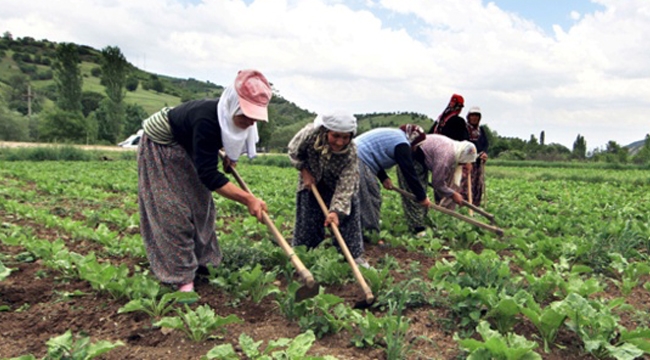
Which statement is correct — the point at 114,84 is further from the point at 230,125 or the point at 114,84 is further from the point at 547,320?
the point at 547,320

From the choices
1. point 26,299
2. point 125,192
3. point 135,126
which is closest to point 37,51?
point 135,126

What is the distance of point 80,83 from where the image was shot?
4338 centimetres

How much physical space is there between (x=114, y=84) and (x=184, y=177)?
4360 cm

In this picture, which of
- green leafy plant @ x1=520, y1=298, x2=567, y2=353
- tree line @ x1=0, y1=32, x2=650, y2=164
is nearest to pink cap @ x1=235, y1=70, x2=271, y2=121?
green leafy plant @ x1=520, y1=298, x2=567, y2=353

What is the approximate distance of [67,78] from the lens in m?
42.9

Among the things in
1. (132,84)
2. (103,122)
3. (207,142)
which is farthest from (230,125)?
(132,84)

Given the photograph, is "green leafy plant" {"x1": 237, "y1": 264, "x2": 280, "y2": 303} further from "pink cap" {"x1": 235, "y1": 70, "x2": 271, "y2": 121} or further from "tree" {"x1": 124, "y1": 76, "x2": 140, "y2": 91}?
"tree" {"x1": 124, "y1": 76, "x2": 140, "y2": 91}

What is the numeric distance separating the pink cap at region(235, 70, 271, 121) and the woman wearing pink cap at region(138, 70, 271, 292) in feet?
0.07

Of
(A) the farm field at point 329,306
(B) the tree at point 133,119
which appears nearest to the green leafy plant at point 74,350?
(A) the farm field at point 329,306

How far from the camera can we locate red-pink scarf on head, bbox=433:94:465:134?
6.44 meters

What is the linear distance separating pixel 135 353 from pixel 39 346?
1.80 ft

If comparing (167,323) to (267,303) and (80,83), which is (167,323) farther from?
(80,83)

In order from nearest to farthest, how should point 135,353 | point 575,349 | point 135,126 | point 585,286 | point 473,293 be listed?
1. point 135,353
2. point 575,349
3. point 473,293
4. point 585,286
5. point 135,126

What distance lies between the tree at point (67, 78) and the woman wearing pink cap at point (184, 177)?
45.2 metres
